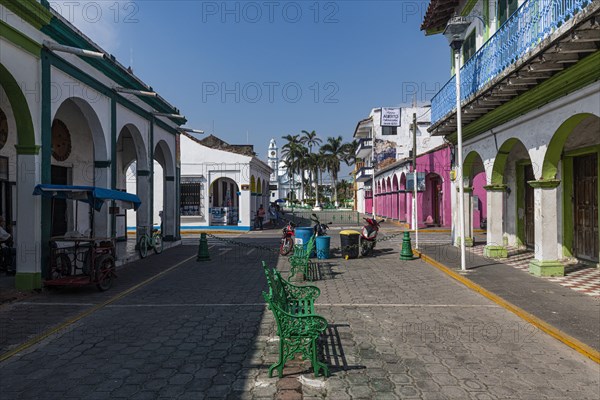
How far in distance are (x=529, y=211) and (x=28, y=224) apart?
13.7 metres

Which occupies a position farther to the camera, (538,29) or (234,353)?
(538,29)

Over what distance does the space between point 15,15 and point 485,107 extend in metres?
10.6

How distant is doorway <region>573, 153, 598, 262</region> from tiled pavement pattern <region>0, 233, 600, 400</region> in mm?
4464

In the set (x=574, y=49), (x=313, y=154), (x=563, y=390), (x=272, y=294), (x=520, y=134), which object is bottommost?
(x=563, y=390)

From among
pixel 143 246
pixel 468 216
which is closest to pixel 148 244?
pixel 143 246

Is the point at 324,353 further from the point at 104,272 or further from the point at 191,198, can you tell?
the point at 191,198

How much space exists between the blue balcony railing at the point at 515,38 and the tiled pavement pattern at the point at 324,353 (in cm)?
496

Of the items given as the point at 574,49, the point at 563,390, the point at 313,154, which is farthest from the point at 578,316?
the point at 313,154

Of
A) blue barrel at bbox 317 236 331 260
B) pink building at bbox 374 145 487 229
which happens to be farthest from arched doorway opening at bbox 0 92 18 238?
pink building at bbox 374 145 487 229

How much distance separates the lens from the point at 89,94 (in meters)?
9.92

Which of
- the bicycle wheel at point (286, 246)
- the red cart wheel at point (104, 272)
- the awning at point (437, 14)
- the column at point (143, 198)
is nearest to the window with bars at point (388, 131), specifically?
the awning at point (437, 14)

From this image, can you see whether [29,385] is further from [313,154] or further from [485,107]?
[313,154]

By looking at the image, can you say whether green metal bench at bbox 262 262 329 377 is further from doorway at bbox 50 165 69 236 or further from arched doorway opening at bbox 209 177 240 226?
arched doorway opening at bbox 209 177 240 226

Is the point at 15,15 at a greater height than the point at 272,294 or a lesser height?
greater
